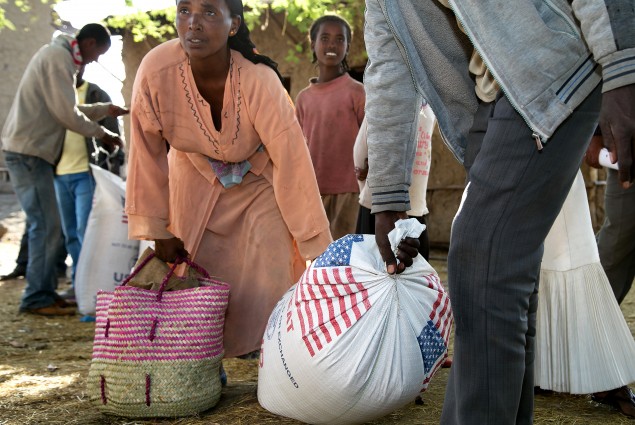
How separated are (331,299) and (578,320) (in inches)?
39.1

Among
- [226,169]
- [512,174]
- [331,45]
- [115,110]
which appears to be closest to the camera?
[512,174]

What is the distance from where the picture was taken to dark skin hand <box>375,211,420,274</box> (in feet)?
6.91

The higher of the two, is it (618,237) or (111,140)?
(111,140)

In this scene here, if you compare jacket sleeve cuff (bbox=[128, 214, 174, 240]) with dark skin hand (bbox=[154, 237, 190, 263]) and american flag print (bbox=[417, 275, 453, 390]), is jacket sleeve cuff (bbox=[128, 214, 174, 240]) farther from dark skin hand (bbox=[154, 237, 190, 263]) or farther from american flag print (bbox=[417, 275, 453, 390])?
american flag print (bbox=[417, 275, 453, 390])

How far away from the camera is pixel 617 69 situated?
1.44 m

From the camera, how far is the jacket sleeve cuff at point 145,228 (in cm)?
314

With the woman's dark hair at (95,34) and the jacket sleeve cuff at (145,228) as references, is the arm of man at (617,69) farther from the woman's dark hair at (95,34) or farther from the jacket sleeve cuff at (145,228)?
the woman's dark hair at (95,34)

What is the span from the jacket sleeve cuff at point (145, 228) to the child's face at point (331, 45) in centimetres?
255

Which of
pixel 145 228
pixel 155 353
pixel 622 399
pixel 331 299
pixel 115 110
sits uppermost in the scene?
pixel 115 110

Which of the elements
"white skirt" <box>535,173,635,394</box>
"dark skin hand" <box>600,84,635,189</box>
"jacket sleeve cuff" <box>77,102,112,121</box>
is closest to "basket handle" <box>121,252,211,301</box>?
"white skirt" <box>535,173,635,394</box>

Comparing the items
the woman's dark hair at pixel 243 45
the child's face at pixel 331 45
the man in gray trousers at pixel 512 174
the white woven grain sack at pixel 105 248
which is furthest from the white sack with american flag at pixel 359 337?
the child's face at pixel 331 45

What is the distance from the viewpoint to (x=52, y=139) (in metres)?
5.57

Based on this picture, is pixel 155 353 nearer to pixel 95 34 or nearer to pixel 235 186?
pixel 235 186

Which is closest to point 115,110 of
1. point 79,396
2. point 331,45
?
point 331,45
